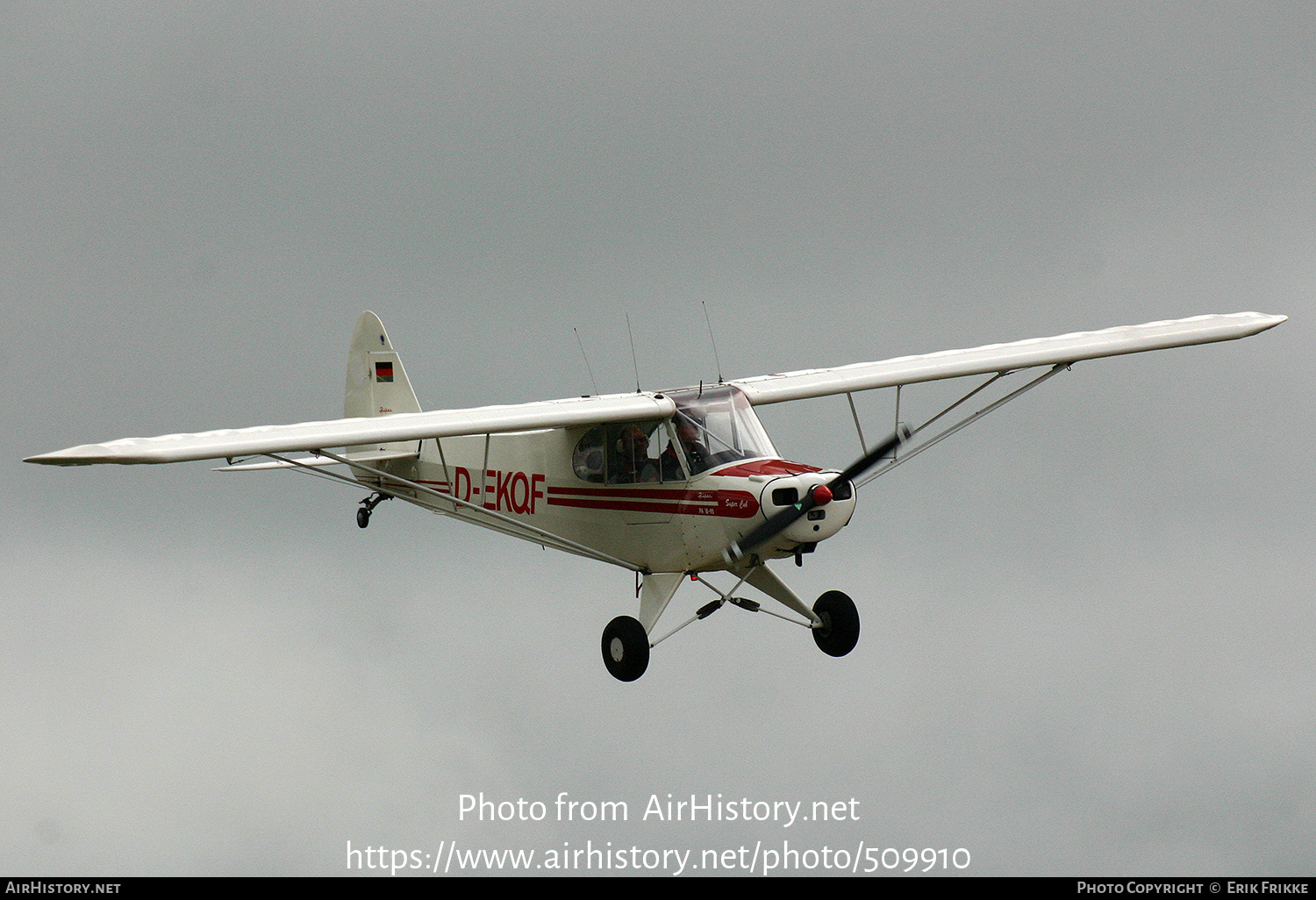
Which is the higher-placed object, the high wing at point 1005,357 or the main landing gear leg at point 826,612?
the high wing at point 1005,357

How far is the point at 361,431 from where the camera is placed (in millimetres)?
17922

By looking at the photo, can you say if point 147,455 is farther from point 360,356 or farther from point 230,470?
point 360,356

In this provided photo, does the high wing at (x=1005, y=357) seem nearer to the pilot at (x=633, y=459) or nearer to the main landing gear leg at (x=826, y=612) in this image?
the pilot at (x=633, y=459)

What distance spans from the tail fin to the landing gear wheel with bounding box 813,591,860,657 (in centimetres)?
686

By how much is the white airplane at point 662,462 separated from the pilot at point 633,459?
0.06 feet

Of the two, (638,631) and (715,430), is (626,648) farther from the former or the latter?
(715,430)

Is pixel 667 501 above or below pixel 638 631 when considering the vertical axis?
above

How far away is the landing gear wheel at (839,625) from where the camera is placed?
64.7ft

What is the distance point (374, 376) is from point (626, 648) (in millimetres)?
6922

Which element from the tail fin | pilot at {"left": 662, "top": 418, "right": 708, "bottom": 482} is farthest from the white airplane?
the tail fin

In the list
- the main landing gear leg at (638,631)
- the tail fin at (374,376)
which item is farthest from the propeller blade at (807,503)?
the tail fin at (374,376)

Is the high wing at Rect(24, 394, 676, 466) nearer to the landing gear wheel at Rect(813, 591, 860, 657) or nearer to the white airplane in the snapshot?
the white airplane

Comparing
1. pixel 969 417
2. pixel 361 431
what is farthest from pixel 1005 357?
pixel 361 431

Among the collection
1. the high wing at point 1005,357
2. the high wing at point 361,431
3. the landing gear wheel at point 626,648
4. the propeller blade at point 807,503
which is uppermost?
the high wing at point 1005,357
